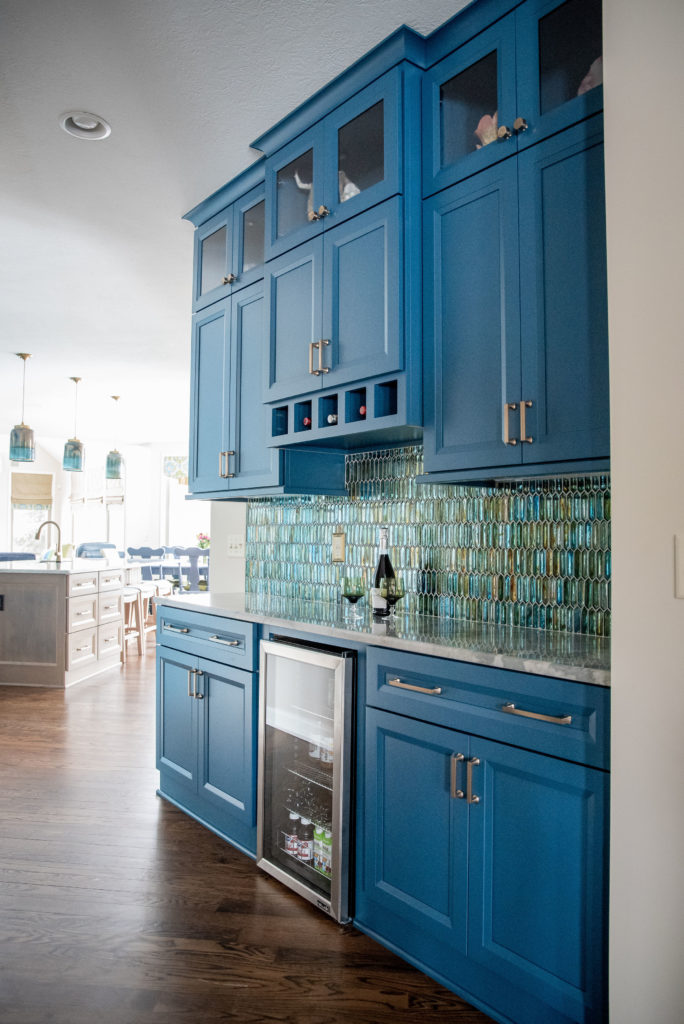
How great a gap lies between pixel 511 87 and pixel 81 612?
5204 millimetres

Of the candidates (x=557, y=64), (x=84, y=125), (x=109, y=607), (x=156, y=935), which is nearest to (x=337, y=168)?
(x=557, y=64)

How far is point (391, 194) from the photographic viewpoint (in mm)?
2150

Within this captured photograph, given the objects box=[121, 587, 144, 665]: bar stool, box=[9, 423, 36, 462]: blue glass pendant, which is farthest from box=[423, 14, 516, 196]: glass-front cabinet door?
box=[121, 587, 144, 665]: bar stool

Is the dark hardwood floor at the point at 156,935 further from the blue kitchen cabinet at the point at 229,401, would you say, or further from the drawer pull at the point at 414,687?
the blue kitchen cabinet at the point at 229,401

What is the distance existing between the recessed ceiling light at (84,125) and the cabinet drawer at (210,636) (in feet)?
6.28

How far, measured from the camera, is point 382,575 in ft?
8.10

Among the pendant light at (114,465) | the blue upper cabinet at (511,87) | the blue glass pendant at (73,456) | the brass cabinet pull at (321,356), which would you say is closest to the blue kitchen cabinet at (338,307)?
the brass cabinet pull at (321,356)

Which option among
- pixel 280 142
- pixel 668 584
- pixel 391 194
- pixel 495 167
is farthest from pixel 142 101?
pixel 668 584

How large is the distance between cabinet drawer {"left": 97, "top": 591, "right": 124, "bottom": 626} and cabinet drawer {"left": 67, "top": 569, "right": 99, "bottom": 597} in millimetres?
164

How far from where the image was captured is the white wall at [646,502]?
131 centimetres

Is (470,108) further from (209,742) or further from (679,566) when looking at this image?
(209,742)

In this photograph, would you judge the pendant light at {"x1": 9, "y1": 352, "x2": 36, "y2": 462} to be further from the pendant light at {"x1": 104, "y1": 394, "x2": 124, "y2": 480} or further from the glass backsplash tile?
the glass backsplash tile

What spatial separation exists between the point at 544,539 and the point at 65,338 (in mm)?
4610

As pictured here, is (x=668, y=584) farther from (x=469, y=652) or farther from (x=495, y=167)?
(x=495, y=167)
